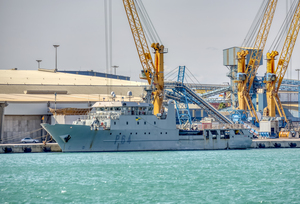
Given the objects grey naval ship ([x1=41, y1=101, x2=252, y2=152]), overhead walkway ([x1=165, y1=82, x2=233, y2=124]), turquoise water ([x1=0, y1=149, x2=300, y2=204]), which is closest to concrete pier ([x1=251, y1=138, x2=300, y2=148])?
grey naval ship ([x1=41, y1=101, x2=252, y2=152])

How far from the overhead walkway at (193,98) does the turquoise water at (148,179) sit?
91.5 ft

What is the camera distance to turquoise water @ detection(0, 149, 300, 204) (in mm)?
27891

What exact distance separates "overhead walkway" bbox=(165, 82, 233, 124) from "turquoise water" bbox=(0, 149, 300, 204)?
27899 mm

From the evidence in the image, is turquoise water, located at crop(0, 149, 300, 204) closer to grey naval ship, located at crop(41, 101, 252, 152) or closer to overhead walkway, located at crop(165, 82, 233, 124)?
grey naval ship, located at crop(41, 101, 252, 152)

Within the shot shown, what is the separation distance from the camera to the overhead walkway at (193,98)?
3009 inches

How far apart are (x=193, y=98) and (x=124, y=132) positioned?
90.6ft

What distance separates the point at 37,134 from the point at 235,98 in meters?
38.3

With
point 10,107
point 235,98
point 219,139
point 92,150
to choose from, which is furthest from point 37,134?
point 235,98

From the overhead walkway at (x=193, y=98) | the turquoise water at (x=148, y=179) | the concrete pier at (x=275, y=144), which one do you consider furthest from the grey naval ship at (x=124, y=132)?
the overhead walkway at (x=193, y=98)

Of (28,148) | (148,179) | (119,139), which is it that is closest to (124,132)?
(119,139)

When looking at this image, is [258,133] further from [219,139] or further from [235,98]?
[219,139]

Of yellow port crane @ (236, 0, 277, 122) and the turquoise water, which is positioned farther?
yellow port crane @ (236, 0, 277, 122)

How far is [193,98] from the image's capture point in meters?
78.6

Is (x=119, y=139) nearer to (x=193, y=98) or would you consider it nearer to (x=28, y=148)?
(x=28, y=148)
